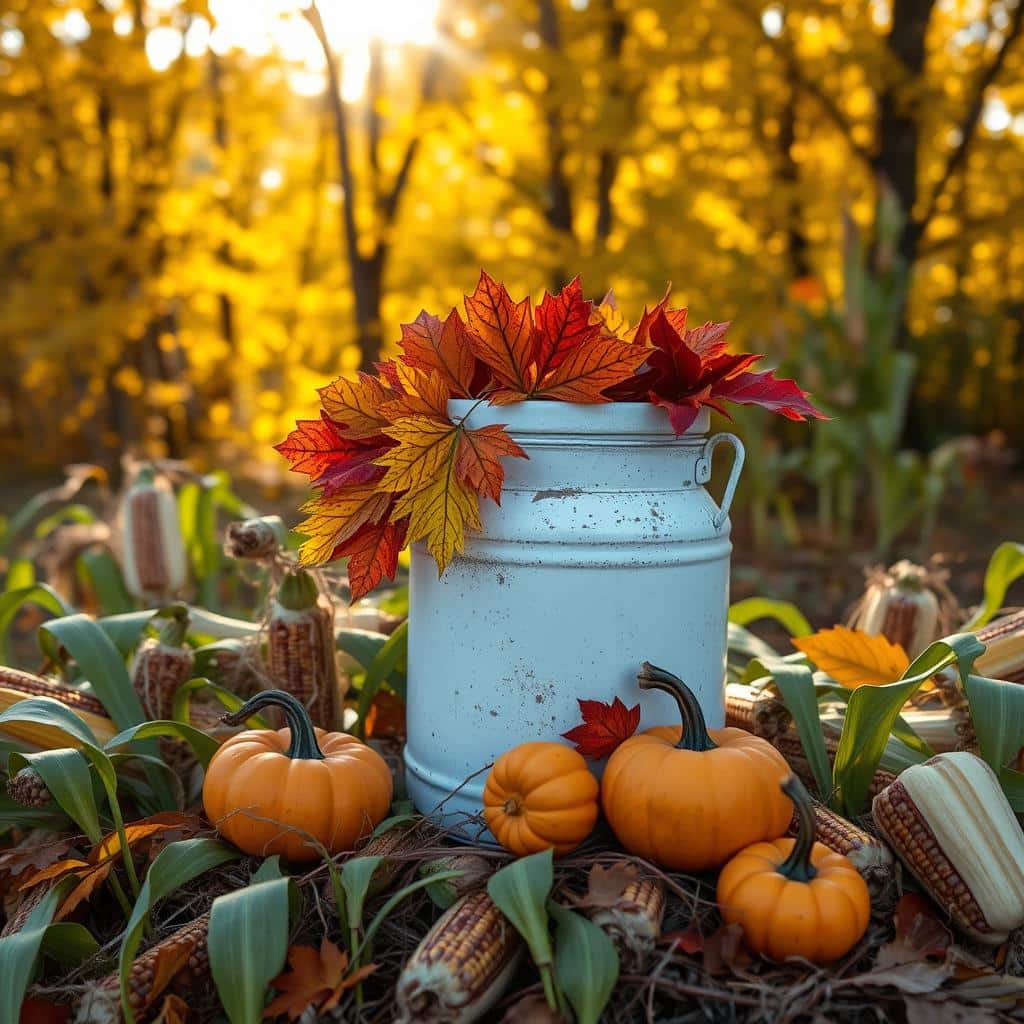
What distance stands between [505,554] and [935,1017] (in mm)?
774

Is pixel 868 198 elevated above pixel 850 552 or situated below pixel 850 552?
above

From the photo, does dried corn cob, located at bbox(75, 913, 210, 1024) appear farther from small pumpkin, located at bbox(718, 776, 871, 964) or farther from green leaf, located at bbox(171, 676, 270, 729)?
small pumpkin, located at bbox(718, 776, 871, 964)

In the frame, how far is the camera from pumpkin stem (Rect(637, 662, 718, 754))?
1.37 m

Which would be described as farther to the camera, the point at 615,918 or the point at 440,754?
the point at 440,754

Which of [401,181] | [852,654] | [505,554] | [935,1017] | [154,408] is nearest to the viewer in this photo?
[935,1017]

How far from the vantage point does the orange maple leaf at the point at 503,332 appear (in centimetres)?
143

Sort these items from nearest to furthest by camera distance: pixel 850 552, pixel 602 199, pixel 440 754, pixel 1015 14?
pixel 440 754, pixel 850 552, pixel 1015 14, pixel 602 199

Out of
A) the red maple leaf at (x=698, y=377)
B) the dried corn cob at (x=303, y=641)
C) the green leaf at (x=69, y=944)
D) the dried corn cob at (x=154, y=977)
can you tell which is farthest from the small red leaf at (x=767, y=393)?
the green leaf at (x=69, y=944)

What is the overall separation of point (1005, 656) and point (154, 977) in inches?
56.2

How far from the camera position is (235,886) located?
146 cm

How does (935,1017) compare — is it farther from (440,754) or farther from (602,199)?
(602,199)

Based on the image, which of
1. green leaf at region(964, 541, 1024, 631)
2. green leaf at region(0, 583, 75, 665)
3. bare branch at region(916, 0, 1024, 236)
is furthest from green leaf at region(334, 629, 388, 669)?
bare branch at region(916, 0, 1024, 236)

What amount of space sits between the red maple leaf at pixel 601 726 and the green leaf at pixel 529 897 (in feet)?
0.66

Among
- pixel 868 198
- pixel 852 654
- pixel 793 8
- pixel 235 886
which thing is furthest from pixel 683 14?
pixel 235 886
